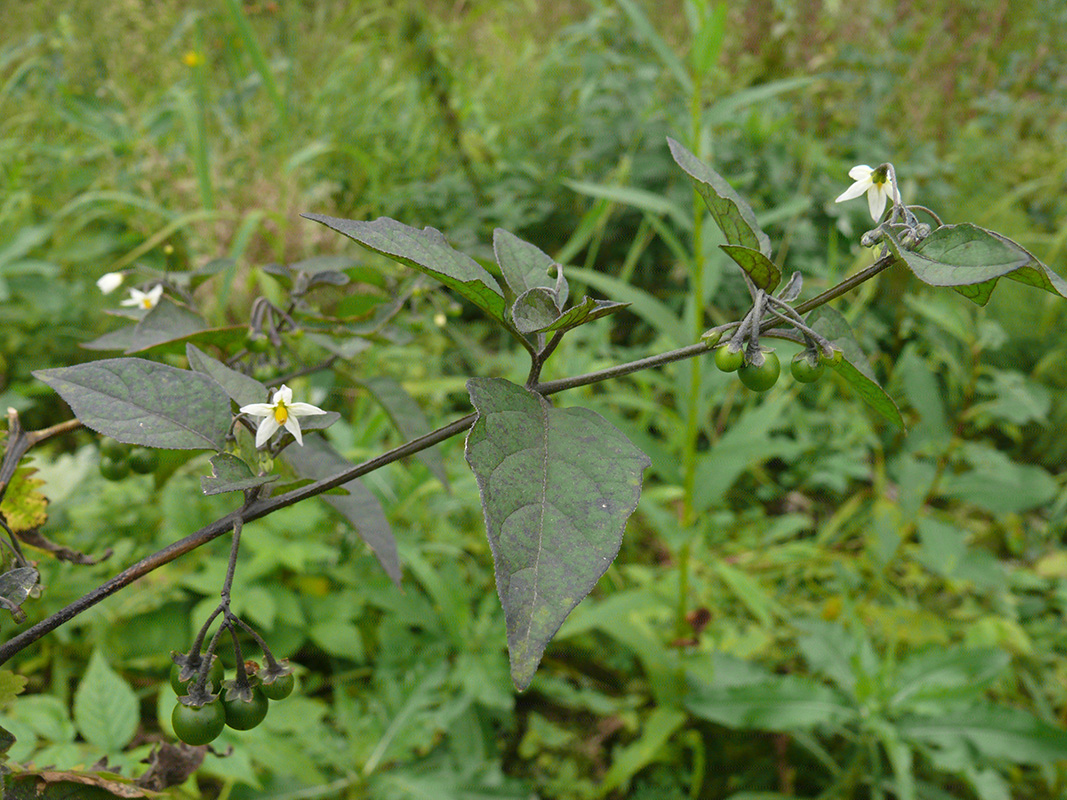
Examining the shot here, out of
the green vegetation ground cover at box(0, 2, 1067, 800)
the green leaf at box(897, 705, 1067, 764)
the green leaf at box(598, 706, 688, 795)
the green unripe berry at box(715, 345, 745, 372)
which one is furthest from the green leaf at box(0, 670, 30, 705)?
the green leaf at box(897, 705, 1067, 764)

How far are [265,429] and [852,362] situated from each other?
1.05ft

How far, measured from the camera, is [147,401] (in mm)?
405

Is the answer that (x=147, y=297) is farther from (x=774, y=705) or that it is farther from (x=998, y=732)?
(x=998, y=732)

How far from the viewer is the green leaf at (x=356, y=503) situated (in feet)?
1.63

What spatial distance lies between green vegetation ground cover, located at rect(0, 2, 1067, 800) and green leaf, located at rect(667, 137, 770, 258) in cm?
33

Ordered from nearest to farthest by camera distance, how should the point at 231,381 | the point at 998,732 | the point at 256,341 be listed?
the point at 231,381 < the point at 256,341 < the point at 998,732

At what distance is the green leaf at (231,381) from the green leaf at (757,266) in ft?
0.91

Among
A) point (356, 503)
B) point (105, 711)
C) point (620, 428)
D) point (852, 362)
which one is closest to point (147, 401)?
point (356, 503)

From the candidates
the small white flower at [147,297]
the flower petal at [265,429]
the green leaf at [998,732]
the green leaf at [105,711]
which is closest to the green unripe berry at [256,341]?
the small white flower at [147,297]

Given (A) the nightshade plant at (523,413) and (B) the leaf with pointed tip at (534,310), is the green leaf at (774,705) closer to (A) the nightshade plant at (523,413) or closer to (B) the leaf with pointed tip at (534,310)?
(A) the nightshade plant at (523,413)

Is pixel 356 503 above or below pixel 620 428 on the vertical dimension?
above

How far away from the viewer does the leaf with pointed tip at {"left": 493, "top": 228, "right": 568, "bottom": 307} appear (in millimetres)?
445

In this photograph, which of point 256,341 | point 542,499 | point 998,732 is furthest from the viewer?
point 998,732

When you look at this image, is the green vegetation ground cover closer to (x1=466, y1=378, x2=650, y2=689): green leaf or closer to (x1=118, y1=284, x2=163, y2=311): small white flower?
(x1=118, y1=284, x2=163, y2=311): small white flower
